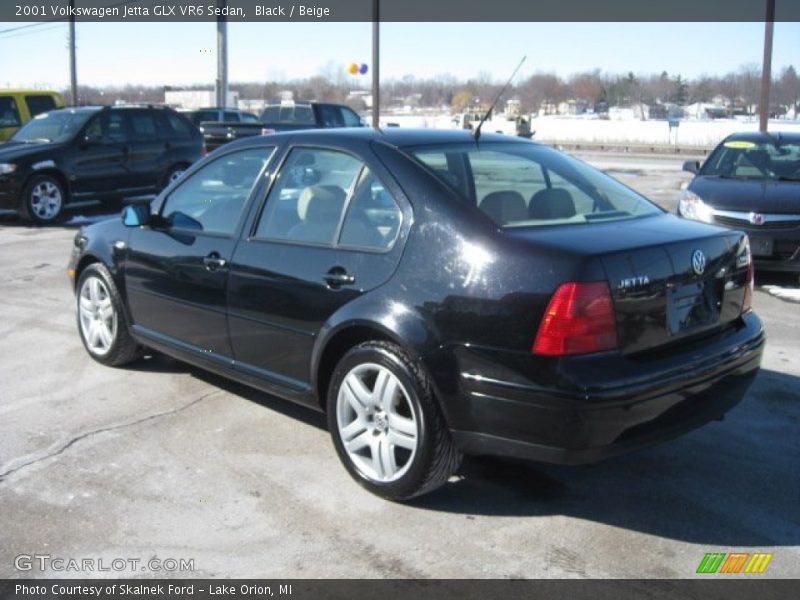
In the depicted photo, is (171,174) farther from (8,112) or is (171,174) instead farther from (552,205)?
(552,205)

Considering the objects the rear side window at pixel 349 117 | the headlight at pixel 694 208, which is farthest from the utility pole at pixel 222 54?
the headlight at pixel 694 208

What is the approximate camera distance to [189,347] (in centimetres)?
484

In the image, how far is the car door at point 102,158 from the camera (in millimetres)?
13250

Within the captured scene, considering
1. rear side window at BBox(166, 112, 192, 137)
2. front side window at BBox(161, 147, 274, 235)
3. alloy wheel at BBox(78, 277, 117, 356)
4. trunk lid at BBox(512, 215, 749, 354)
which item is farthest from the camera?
rear side window at BBox(166, 112, 192, 137)

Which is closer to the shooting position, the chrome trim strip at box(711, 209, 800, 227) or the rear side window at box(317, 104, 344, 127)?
the chrome trim strip at box(711, 209, 800, 227)

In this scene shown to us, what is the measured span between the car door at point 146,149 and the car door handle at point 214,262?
32.9 feet

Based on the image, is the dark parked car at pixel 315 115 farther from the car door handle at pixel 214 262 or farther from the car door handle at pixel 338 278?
the car door handle at pixel 338 278

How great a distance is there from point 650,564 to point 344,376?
1.49 metres

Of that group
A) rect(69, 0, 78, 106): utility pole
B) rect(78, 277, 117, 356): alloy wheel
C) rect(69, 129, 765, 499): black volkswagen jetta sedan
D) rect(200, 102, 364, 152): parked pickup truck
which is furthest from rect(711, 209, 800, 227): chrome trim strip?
rect(69, 0, 78, 106): utility pole

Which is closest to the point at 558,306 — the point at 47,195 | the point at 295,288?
the point at 295,288

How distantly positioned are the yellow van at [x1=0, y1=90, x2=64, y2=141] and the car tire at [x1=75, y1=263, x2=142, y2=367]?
1325cm

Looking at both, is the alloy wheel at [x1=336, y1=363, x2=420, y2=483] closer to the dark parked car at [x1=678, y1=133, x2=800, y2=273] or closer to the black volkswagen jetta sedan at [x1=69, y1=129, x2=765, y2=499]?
the black volkswagen jetta sedan at [x1=69, y1=129, x2=765, y2=499]

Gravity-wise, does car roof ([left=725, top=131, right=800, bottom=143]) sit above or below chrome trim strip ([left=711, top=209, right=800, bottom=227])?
above

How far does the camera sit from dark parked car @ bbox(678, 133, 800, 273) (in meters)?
8.25
